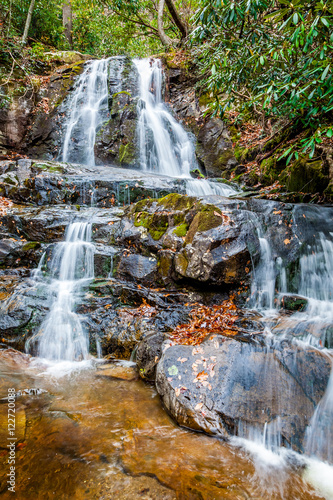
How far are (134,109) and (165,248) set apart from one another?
931 cm

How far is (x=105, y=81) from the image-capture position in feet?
43.1

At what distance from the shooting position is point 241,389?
3.00m

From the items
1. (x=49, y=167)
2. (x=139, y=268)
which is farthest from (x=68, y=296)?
(x=49, y=167)

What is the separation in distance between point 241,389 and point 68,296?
3.67 m

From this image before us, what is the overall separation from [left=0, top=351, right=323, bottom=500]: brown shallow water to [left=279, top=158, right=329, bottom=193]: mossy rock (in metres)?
6.17

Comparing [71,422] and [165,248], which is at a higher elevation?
[165,248]

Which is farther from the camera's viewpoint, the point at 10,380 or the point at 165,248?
the point at 165,248

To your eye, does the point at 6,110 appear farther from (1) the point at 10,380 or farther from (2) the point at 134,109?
(1) the point at 10,380

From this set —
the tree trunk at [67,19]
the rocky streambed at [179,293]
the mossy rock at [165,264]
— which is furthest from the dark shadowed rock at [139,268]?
the tree trunk at [67,19]

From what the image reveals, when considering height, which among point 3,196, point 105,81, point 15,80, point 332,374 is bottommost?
point 332,374

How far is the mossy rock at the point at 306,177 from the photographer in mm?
6504

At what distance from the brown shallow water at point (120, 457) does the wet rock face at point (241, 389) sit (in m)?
0.22

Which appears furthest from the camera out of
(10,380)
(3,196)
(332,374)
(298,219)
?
(3,196)

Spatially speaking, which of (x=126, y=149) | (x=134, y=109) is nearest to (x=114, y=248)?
(x=126, y=149)
